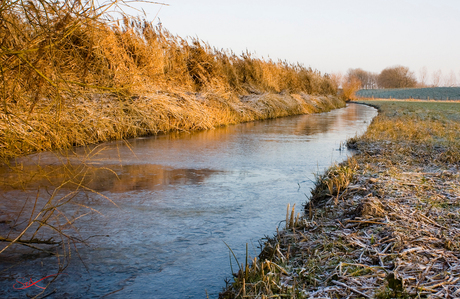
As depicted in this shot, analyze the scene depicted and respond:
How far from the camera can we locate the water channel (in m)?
2.39

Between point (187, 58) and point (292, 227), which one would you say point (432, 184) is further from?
point (187, 58)

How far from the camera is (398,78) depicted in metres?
105

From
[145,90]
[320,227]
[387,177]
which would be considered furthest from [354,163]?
[145,90]

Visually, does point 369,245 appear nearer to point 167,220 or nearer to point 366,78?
point 167,220

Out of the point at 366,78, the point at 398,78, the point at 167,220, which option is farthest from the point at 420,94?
the point at 167,220

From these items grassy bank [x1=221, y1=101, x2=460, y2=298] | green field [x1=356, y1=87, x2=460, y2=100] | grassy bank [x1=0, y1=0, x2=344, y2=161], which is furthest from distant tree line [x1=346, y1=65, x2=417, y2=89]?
grassy bank [x1=221, y1=101, x2=460, y2=298]

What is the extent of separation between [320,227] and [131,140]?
6596mm

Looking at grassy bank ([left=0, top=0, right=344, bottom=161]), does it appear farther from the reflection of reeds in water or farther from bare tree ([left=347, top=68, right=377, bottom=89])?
bare tree ([left=347, top=68, right=377, bottom=89])

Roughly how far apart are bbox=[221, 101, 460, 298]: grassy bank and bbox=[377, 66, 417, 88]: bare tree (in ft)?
358

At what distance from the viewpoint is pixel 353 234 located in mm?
2818

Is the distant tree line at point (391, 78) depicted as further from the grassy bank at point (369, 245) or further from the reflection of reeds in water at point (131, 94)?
the grassy bank at point (369, 245)

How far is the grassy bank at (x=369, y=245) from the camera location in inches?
81.0

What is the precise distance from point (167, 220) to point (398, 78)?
113 meters

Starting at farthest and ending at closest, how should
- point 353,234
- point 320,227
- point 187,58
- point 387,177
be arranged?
point 187,58 < point 387,177 < point 320,227 < point 353,234
